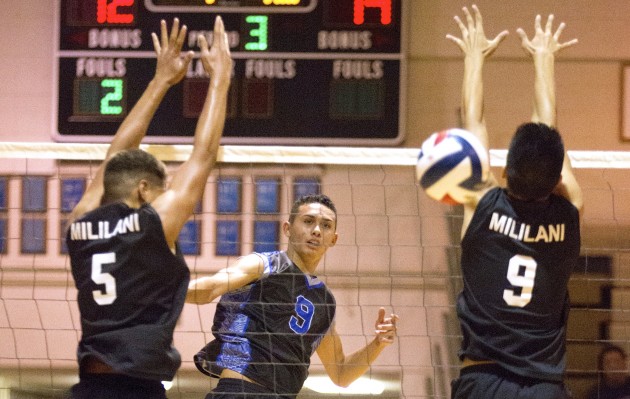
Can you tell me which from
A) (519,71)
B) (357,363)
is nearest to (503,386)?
(357,363)

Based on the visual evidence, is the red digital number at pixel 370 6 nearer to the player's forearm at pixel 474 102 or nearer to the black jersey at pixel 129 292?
the player's forearm at pixel 474 102

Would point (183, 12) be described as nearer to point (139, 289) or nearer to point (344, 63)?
point (344, 63)

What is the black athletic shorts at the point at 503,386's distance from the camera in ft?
12.6

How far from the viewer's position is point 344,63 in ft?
25.3

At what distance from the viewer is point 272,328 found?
5125 mm

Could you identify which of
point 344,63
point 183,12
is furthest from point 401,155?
point 183,12

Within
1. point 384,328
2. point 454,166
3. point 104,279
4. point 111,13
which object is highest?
point 111,13

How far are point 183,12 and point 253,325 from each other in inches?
135

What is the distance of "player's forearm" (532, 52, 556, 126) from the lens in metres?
4.16

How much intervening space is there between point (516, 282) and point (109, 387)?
156cm

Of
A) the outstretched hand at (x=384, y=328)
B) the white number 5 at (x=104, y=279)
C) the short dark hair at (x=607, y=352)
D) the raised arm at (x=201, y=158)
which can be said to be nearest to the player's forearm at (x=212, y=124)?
the raised arm at (x=201, y=158)

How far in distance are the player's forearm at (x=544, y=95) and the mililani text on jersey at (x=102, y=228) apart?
1.63 m

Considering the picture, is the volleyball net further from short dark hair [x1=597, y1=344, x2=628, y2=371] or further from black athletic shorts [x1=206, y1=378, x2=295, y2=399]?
black athletic shorts [x1=206, y1=378, x2=295, y2=399]

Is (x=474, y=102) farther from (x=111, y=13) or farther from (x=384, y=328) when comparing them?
(x=111, y=13)
